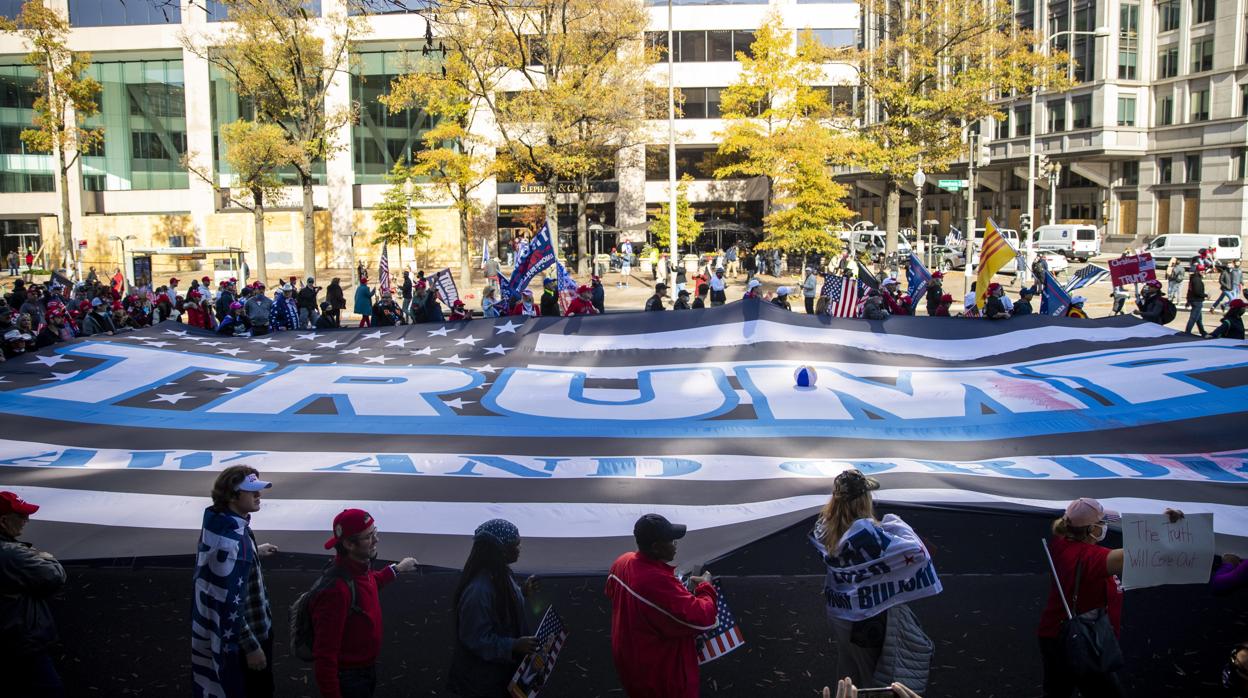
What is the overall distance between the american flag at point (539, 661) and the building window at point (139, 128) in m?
60.9

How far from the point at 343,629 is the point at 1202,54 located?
60381 mm

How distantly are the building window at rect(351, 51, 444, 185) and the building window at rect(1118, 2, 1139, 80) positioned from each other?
130 ft

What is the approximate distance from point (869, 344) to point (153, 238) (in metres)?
55.6

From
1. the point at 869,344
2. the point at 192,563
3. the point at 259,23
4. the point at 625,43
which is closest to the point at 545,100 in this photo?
the point at 625,43

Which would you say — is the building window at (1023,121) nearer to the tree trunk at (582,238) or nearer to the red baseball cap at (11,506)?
the tree trunk at (582,238)

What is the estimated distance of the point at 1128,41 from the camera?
55469 millimetres

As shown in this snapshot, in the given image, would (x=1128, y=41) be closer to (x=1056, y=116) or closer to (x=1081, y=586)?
(x=1056, y=116)

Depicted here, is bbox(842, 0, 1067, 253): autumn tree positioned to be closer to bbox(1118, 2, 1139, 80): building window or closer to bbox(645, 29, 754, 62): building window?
bbox(645, 29, 754, 62): building window

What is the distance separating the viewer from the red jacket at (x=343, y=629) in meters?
4.72

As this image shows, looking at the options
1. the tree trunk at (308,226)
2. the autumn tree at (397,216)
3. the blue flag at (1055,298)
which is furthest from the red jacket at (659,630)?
the autumn tree at (397,216)

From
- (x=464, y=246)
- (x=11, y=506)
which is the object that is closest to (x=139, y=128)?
(x=464, y=246)

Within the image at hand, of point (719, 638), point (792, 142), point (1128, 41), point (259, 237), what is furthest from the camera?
point (1128, 41)

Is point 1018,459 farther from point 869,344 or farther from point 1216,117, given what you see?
point 1216,117

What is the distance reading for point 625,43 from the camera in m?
41.2
